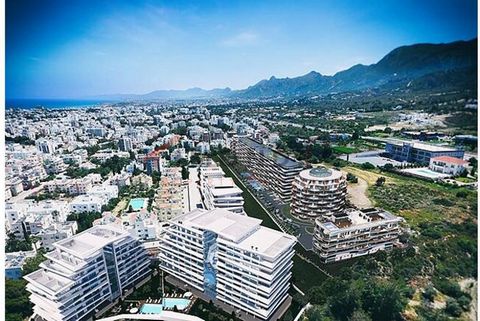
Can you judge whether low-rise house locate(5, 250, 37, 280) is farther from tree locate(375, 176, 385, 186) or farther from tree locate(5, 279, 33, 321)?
tree locate(375, 176, 385, 186)

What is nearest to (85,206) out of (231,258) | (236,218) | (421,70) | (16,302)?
(16,302)

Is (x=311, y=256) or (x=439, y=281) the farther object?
(x=311, y=256)

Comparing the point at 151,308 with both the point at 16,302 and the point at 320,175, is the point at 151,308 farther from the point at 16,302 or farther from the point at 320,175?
the point at 320,175

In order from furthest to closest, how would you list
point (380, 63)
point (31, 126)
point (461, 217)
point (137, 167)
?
point (31, 126) → point (137, 167) → point (380, 63) → point (461, 217)

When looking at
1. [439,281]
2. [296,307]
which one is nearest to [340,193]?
[439,281]

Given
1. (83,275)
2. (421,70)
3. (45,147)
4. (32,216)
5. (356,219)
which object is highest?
(421,70)

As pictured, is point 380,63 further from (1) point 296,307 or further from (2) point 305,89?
(2) point 305,89

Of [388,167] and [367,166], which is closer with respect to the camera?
[388,167]
